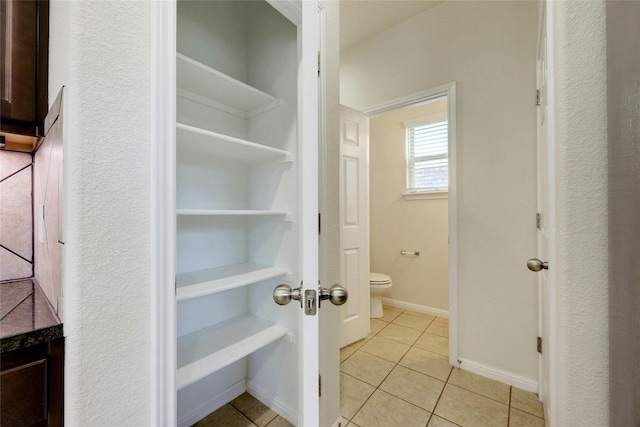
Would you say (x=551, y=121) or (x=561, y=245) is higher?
(x=551, y=121)

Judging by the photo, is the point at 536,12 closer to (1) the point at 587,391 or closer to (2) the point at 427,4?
(2) the point at 427,4

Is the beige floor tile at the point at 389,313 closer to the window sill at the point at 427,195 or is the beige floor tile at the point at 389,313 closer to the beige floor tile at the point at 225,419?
the window sill at the point at 427,195

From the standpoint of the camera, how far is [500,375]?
1779mm

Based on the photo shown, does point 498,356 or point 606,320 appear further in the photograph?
point 498,356

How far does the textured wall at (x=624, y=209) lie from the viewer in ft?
2.07

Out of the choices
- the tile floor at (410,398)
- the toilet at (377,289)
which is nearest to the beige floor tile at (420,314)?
the toilet at (377,289)

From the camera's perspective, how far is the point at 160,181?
2.61 feet

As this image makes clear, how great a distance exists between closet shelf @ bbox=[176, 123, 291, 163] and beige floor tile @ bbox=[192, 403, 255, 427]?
146cm

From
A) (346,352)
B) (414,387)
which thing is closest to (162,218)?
(414,387)

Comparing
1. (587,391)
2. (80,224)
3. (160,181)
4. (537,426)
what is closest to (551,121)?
(587,391)

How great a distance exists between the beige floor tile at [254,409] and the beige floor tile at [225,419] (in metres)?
0.03

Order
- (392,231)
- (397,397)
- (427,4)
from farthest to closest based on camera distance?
1. (392,231)
2. (427,4)
3. (397,397)

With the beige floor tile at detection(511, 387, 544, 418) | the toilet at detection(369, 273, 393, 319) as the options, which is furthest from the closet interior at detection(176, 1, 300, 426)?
the toilet at detection(369, 273, 393, 319)

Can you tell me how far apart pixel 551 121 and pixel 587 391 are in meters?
0.80
